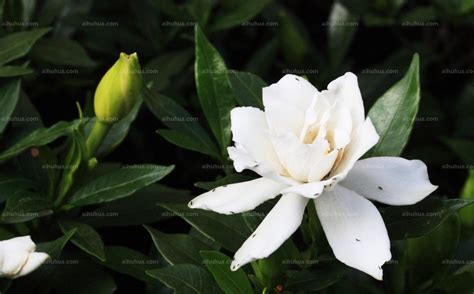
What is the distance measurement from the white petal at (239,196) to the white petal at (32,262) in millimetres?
252

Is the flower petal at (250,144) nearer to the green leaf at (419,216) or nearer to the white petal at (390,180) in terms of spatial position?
the white petal at (390,180)

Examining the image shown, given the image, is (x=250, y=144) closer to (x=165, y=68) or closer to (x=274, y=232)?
(x=274, y=232)

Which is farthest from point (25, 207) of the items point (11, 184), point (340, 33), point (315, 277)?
point (340, 33)

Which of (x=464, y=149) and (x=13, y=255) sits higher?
(x=13, y=255)

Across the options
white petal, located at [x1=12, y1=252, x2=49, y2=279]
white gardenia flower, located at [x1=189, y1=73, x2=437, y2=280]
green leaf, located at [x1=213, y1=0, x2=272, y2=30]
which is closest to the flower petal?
white gardenia flower, located at [x1=189, y1=73, x2=437, y2=280]

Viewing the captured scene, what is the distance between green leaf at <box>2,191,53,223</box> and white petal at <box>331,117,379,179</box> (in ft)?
1.93

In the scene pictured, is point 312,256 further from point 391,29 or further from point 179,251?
point 391,29

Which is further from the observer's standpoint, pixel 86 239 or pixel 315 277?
pixel 86 239

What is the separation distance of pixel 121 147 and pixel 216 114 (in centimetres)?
59

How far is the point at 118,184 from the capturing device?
1503mm

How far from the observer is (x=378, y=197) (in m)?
1.23

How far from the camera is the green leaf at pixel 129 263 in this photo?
146 centimetres

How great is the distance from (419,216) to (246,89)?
0.44m

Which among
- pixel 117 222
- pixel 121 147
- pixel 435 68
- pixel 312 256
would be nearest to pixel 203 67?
pixel 117 222
